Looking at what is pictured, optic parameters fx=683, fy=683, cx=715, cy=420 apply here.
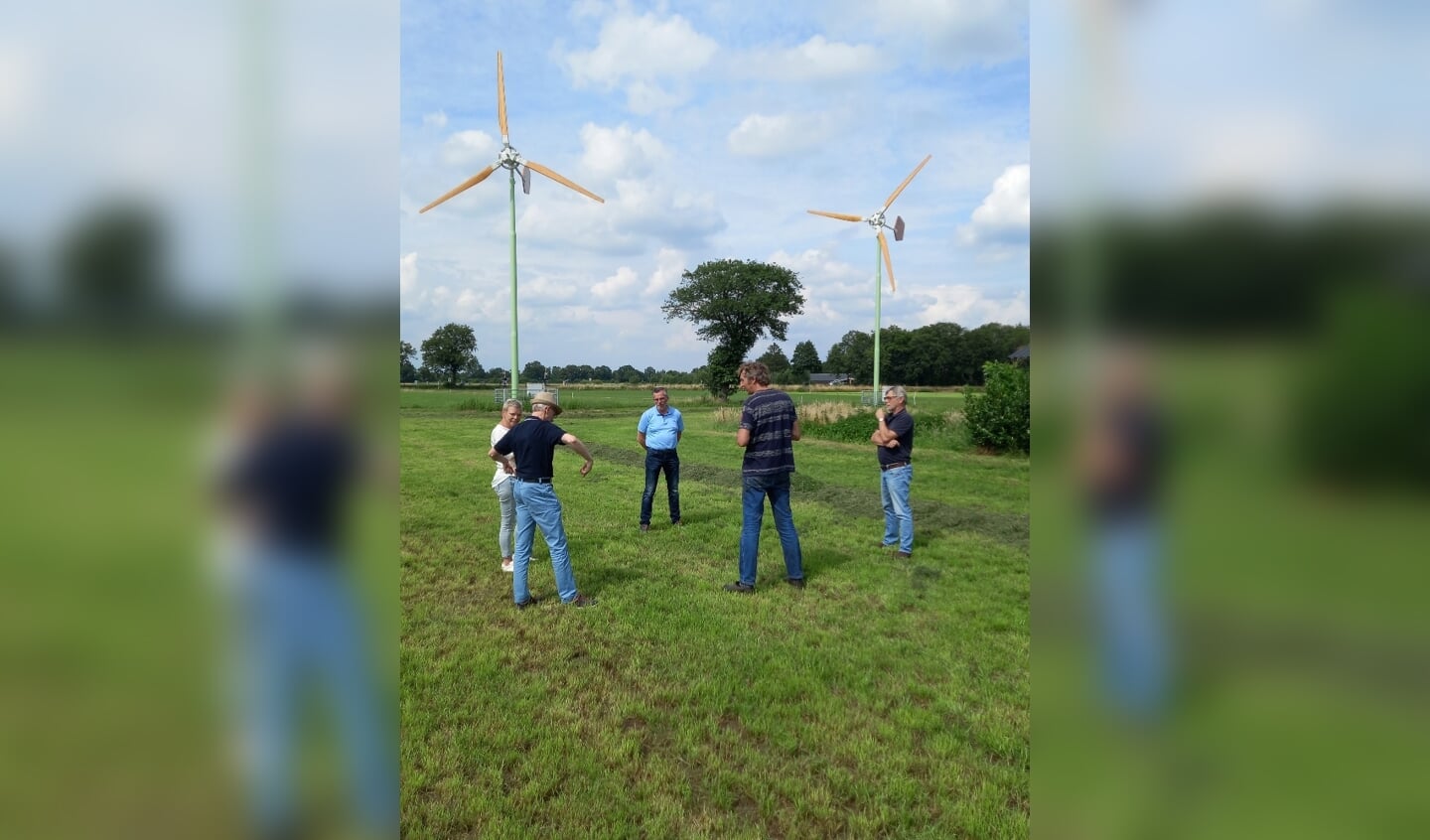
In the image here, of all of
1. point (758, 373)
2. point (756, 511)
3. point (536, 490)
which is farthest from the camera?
point (758, 373)

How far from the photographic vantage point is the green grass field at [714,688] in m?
4.21

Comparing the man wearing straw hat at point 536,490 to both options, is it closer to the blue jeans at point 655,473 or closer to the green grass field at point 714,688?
the green grass field at point 714,688

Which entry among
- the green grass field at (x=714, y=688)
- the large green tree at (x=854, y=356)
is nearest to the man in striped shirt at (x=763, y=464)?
the green grass field at (x=714, y=688)

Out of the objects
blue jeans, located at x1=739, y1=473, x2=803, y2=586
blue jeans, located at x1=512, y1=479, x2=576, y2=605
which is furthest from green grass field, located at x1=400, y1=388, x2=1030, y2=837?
blue jeans, located at x1=739, y1=473, x2=803, y2=586

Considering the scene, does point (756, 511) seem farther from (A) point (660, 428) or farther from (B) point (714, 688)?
(A) point (660, 428)

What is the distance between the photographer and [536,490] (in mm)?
7352

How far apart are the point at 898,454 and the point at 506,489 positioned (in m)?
5.52

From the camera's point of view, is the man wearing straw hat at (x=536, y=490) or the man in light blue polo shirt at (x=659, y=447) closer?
the man wearing straw hat at (x=536, y=490)

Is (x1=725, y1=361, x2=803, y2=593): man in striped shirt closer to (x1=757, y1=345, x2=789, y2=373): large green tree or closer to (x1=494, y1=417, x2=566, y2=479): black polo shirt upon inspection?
(x1=494, y1=417, x2=566, y2=479): black polo shirt

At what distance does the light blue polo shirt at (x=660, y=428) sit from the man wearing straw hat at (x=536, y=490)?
166 inches

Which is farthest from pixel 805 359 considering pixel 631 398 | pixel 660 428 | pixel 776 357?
pixel 660 428
